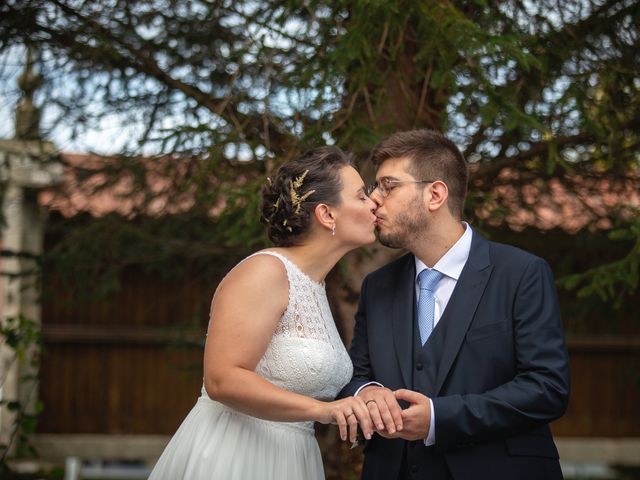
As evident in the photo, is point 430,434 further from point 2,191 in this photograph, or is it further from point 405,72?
point 2,191

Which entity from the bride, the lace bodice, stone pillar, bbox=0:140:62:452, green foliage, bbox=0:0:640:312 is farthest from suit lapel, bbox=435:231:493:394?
stone pillar, bbox=0:140:62:452

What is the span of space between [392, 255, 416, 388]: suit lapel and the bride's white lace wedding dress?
288mm

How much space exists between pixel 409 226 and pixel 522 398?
0.86m

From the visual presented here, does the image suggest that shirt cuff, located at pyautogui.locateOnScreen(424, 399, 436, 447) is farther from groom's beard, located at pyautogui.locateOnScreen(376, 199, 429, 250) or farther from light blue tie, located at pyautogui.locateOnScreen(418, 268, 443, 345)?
groom's beard, located at pyautogui.locateOnScreen(376, 199, 429, 250)

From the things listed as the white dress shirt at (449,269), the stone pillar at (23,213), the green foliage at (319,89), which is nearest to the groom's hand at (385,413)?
the white dress shirt at (449,269)

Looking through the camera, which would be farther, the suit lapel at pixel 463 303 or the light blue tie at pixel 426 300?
the light blue tie at pixel 426 300

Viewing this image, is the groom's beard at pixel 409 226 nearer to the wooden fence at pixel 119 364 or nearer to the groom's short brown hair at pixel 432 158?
the groom's short brown hair at pixel 432 158

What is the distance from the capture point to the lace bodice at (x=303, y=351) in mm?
3412

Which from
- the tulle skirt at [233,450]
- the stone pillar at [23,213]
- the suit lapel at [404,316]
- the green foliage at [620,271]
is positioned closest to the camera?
the suit lapel at [404,316]

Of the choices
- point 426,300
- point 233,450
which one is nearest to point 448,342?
point 426,300

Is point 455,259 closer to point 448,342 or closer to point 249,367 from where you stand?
point 448,342

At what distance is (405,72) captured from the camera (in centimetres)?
534

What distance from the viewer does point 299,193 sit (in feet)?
11.7

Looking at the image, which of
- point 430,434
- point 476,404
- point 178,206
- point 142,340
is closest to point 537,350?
point 476,404
